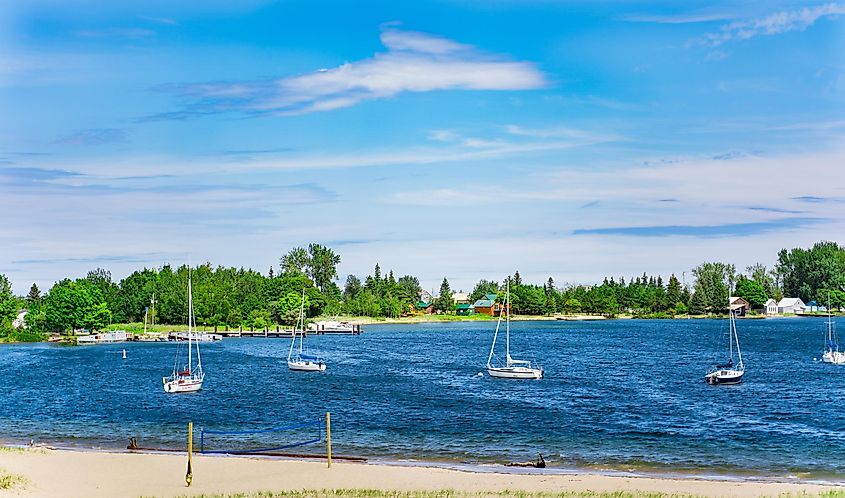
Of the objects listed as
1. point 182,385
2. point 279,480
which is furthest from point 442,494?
point 182,385

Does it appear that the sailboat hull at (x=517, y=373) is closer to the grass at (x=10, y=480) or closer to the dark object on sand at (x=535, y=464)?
the dark object on sand at (x=535, y=464)

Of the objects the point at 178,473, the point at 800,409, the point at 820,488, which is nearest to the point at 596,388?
the point at 800,409

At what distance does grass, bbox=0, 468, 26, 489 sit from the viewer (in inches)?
1454

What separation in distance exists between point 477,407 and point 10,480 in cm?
4248

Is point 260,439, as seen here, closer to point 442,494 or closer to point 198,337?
point 442,494

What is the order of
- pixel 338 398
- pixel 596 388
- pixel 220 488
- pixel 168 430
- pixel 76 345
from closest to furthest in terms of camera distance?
pixel 220 488 → pixel 168 430 → pixel 338 398 → pixel 596 388 → pixel 76 345

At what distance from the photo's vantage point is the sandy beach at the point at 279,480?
3784 centimetres

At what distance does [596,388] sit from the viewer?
87875mm

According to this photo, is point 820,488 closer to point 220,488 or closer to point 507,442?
point 507,442

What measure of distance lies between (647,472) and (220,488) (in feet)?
73.8

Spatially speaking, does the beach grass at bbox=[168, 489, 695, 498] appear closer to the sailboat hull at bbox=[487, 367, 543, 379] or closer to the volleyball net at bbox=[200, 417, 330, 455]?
the volleyball net at bbox=[200, 417, 330, 455]

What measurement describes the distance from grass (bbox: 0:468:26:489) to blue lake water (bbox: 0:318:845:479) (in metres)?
15.1

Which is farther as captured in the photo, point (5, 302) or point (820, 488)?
point (5, 302)

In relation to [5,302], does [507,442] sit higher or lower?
lower
